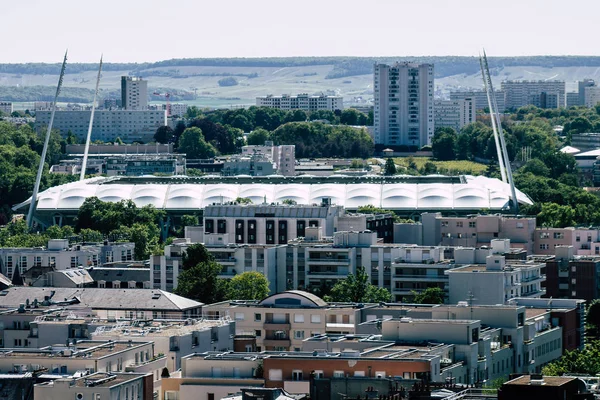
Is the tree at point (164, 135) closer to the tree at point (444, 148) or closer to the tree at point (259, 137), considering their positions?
the tree at point (259, 137)

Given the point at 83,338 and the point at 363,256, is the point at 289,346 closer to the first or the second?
the point at 83,338

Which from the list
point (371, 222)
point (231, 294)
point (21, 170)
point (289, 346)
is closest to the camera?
point (289, 346)

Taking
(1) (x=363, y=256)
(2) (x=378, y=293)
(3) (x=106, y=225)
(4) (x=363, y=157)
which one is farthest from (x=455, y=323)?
(4) (x=363, y=157)

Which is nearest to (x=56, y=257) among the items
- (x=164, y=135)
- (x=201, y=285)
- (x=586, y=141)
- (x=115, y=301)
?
(x=201, y=285)

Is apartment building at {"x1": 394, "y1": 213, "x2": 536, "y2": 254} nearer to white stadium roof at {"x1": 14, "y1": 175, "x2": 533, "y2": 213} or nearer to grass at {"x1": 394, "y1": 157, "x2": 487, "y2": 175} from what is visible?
Answer: white stadium roof at {"x1": 14, "y1": 175, "x2": 533, "y2": 213}

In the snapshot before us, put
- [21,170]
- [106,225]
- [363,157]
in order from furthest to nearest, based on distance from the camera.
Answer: [363,157]
[21,170]
[106,225]

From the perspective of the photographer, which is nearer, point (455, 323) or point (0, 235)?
point (455, 323)
